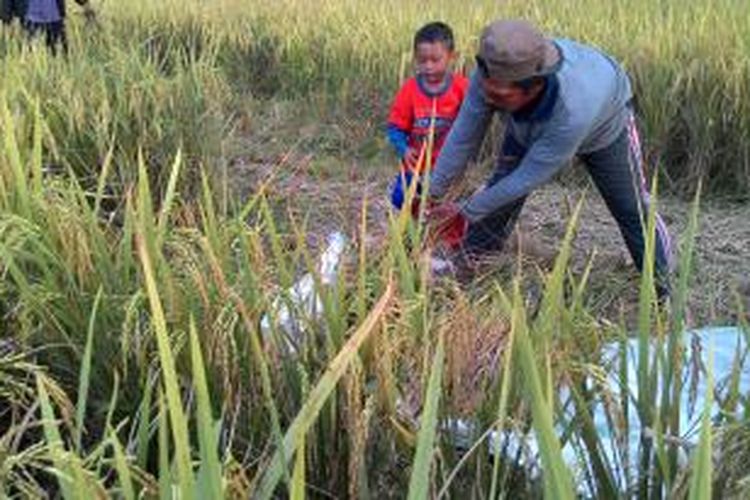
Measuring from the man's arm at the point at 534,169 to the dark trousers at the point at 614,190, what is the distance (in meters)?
0.22

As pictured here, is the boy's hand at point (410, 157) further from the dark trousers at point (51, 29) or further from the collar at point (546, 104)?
the dark trousers at point (51, 29)

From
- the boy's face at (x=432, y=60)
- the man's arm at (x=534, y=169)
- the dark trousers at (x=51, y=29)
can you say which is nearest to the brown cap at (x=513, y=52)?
the man's arm at (x=534, y=169)

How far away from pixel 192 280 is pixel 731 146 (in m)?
2.89

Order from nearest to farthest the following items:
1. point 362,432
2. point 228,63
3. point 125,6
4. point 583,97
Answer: point 362,432 < point 583,97 < point 228,63 < point 125,6

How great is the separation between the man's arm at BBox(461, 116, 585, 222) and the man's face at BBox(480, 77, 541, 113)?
88 mm

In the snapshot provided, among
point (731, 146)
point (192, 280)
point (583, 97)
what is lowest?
point (731, 146)

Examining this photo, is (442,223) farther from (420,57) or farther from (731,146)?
(731,146)

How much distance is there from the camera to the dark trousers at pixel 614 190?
2686mm

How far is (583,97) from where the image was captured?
2330 millimetres

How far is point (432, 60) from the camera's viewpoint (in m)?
3.08

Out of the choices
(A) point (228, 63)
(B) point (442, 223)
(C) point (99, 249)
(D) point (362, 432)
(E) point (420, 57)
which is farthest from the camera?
(A) point (228, 63)

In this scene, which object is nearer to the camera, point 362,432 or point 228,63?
point 362,432

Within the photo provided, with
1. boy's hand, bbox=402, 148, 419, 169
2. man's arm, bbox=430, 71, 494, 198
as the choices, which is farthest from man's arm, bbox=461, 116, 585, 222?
boy's hand, bbox=402, 148, 419, 169

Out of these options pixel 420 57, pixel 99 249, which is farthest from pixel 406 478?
pixel 420 57
